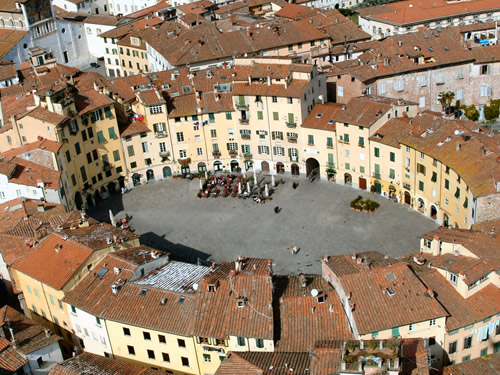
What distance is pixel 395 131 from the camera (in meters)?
90.2

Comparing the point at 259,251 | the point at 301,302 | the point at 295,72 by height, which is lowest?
the point at 259,251

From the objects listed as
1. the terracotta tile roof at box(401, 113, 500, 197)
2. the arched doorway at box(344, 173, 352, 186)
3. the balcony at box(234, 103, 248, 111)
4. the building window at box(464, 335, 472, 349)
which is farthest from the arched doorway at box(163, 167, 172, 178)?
the building window at box(464, 335, 472, 349)

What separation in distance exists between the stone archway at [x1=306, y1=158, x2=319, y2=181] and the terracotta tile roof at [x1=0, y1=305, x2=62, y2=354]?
159 feet

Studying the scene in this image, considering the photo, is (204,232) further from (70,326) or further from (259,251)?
(70,326)

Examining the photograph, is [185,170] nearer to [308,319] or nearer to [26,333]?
[26,333]

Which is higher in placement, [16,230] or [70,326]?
[16,230]

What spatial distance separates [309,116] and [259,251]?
24.7 m

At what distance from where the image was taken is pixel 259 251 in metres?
84.2

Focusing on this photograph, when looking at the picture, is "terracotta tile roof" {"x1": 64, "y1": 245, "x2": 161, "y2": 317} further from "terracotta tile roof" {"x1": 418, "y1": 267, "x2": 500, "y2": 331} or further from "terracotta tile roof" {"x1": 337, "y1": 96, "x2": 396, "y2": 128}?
"terracotta tile roof" {"x1": 337, "y1": 96, "x2": 396, "y2": 128}

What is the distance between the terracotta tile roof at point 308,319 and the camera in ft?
193

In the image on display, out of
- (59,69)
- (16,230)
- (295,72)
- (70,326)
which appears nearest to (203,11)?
(59,69)

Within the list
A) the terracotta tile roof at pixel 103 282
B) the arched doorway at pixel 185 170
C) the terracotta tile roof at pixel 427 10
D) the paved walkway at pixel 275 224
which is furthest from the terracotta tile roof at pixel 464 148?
the terracotta tile roof at pixel 427 10

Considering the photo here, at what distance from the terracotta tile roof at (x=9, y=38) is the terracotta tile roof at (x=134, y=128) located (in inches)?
1977

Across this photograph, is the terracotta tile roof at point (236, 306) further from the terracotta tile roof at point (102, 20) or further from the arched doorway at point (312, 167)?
the terracotta tile roof at point (102, 20)
